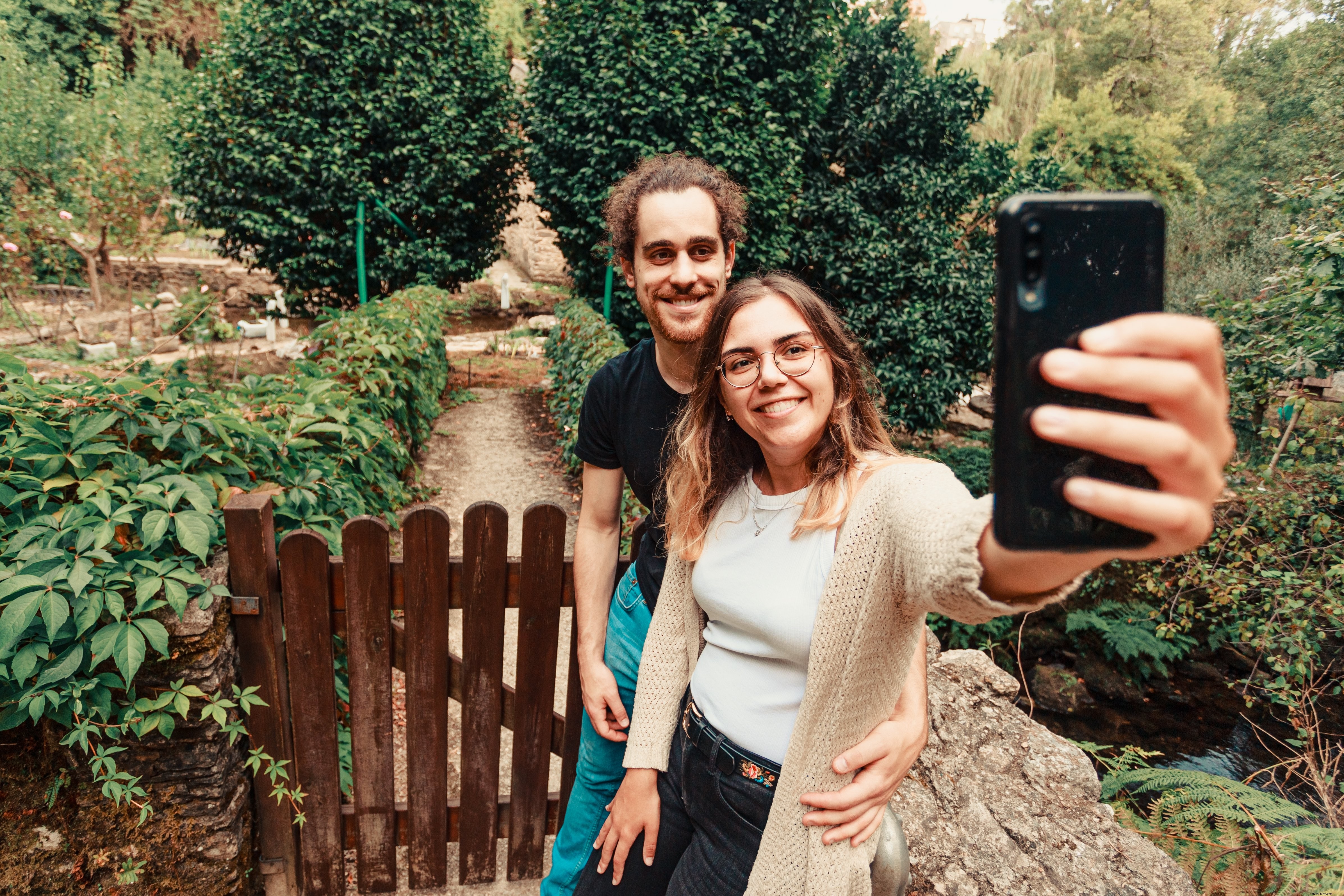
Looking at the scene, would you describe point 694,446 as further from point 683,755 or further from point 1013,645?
point 1013,645

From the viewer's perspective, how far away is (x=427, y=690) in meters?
2.21

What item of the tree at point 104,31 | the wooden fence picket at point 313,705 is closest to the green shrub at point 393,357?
the wooden fence picket at point 313,705

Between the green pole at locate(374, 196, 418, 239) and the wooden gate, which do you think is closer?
the wooden gate

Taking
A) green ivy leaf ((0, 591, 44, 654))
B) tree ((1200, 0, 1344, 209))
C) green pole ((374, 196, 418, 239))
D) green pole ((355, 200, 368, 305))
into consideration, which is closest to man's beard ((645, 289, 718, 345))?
green ivy leaf ((0, 591, 44, 654))

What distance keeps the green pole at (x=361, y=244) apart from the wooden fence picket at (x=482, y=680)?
7.00 m

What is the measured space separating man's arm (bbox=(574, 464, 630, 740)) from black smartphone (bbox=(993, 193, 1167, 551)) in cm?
136

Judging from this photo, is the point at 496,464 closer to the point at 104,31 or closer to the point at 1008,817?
the point at 1008,817

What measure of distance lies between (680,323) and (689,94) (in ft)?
19.8

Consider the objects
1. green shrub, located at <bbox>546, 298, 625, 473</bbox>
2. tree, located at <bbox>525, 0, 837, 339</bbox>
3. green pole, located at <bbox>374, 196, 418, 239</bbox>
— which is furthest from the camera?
green pole, located at <bbox>374, 196, 418, 239</bbox>

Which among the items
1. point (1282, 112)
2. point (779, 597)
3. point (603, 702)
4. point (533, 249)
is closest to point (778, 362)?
point (779, 597)

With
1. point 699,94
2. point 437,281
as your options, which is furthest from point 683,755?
point 437,281

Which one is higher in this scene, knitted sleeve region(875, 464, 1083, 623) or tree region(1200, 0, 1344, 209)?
tree region(1200, 0, 1344, 209)

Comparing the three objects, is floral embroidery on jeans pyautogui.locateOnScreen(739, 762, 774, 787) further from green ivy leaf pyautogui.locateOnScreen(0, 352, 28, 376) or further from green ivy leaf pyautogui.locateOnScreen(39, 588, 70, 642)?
green ivy leaf pyautogui.locateOnScreen(0, 352, 28, 376)

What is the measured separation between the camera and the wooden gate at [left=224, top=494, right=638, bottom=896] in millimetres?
2020
